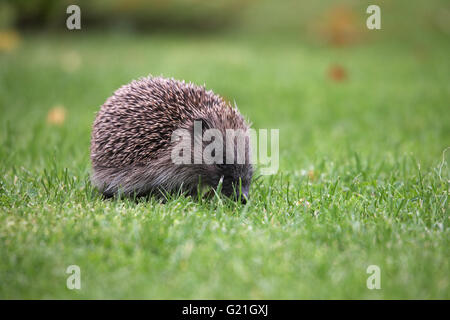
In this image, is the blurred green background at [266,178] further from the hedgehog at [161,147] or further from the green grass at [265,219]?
the hedgehog at [161,147]

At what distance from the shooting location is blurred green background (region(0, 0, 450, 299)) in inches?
121

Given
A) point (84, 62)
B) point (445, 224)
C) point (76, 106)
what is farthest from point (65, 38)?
point (445, 224)

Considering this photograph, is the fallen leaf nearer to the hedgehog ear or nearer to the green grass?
the green grass

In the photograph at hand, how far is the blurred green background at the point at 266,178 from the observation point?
3.08 meters

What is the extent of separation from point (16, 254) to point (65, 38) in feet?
52.7

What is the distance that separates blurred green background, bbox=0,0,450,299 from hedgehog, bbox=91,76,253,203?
0.89ft

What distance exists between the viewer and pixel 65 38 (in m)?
17.5

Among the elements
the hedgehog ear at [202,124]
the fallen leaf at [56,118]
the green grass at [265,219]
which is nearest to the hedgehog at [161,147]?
the hedgehog ear at [202,124]

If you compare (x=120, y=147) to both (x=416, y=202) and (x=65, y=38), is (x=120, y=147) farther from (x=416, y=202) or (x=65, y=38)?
(x=65, y=38)

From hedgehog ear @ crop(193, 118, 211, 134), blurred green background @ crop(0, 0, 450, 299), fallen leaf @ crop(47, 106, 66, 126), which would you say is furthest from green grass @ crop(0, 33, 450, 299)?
hedgehog ear @ crop(193, 118, 211, 134)

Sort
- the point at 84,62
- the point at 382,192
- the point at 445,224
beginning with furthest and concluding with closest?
the point at 84,62, the point at 382,192, the point at 445,224

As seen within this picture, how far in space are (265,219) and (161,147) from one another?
58.8 inches

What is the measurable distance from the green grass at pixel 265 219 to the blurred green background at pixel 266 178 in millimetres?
16

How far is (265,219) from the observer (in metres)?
4.07
